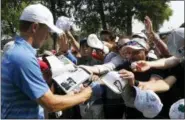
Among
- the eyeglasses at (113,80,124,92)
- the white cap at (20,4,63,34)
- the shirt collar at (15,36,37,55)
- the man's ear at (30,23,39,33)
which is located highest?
the white cap at (20,4,63,34)

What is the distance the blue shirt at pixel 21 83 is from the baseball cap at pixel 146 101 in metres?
0.71

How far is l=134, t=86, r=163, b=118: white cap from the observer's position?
3.09m

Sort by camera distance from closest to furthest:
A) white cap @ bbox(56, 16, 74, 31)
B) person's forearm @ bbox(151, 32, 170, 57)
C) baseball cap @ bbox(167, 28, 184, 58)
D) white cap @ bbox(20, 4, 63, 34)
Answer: baseball cap @ bbox(167, 28, 184, 58) < white cap @ bbox(20, 4, 63, 34) < person's forearm @ bbox(151, 32, 170, 57) < white cap @ bbox(56, 16, 74, 31)

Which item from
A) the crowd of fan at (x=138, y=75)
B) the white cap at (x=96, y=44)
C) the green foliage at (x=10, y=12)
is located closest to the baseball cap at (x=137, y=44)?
the crowd of fan at (x=138, y=75)

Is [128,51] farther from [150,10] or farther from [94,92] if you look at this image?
[150,10]

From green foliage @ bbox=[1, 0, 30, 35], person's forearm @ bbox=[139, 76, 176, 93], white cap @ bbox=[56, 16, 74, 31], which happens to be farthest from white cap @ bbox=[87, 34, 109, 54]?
green foliage @ bbox=[1, 0, 30, 35]

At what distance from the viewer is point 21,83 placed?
2.72 meters

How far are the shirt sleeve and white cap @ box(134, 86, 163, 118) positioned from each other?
2.39ft

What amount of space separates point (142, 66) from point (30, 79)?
1.05m

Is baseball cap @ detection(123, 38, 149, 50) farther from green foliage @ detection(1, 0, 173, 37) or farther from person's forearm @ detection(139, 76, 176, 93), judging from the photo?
green foliage @ detection(1, 0, 173, 37)

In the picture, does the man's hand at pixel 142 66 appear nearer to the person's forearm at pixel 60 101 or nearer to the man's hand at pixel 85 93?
the man's hand at pixel 85 93

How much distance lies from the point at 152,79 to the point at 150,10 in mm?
30107

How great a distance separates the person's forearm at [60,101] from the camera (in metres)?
2.76

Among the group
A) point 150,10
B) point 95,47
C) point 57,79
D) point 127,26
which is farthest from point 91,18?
point 57,79
